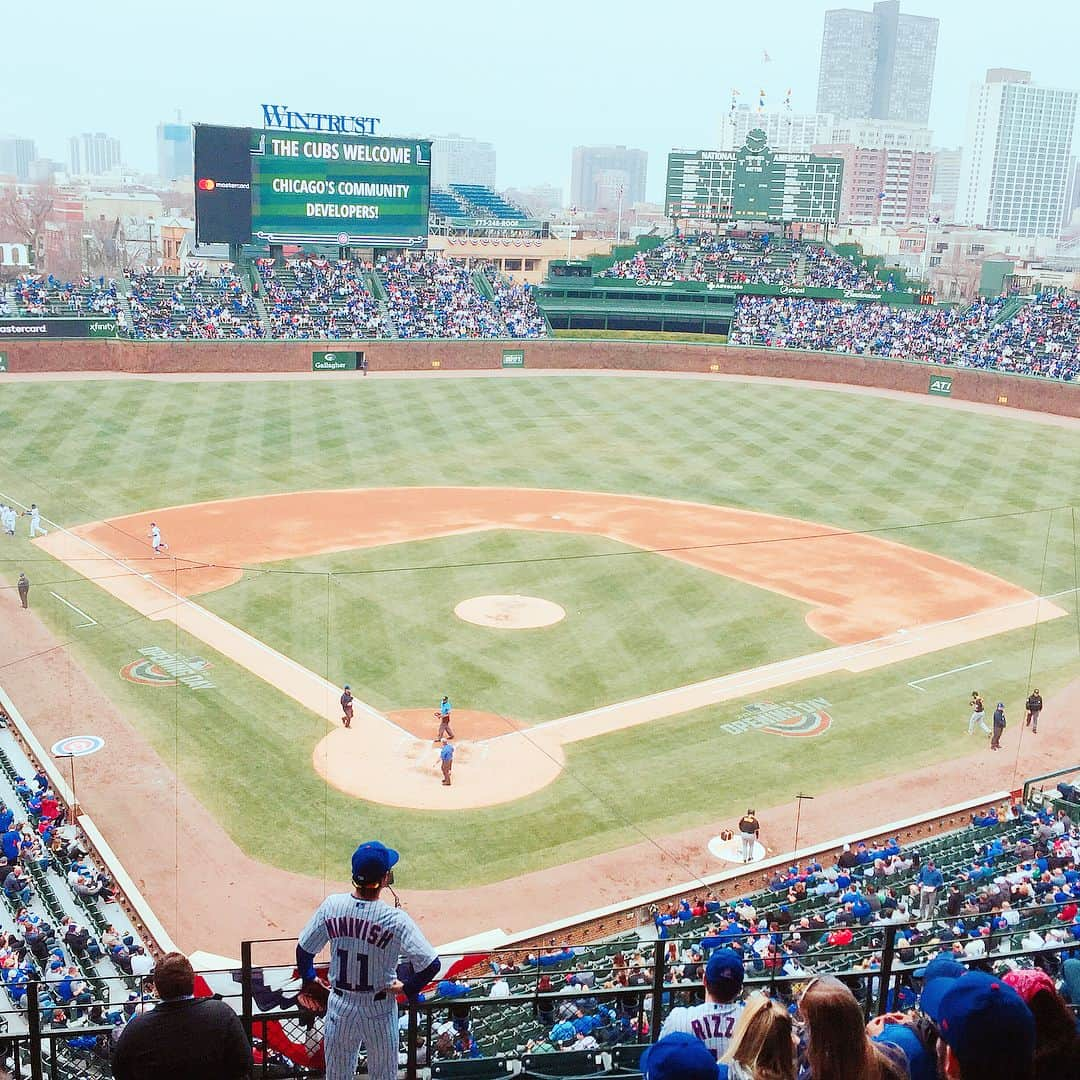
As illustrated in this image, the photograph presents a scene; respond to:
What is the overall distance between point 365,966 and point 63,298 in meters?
60.3

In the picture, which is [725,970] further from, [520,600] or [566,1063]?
[520,600]

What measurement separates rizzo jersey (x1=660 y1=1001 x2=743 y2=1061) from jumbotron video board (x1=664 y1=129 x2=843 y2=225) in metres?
79.2

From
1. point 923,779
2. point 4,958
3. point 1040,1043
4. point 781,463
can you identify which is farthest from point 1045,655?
point 1040,1043

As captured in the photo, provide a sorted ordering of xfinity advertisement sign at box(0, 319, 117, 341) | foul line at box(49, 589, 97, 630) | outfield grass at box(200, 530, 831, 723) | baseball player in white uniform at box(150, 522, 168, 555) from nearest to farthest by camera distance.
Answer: outfield grass at box(200, 530, 831, 723) < foul line at box(49, 589, 97, 630) < baseball player in white uniform at box(150, 522, 168, 555) < xfinity advertisement sign at box(0, 319, 117, 341)

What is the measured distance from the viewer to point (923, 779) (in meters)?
23.5

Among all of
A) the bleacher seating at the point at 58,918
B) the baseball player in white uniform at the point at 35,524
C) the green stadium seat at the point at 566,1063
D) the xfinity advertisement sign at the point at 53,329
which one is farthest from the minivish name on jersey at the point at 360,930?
the xfinity advertisement sign at the point at 53,329

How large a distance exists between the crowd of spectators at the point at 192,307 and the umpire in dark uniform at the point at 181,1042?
58.8 metres

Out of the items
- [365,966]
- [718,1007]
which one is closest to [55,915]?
[365,966]

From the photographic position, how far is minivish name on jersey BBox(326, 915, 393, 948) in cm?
627

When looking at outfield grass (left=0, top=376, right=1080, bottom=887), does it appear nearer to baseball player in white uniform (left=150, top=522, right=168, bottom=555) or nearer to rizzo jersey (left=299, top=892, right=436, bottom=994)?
baseball player in white uniform (left=150, top=522, right=168, bottom=555)

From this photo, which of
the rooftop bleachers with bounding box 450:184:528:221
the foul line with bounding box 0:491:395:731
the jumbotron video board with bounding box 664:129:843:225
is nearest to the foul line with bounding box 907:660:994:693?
the foul line with bounding box 0:491:395:731

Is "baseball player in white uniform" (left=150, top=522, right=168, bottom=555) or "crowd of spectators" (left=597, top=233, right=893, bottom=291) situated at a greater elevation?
"crowd of spectators" (left=597, top=233, right=893, bottom=291)

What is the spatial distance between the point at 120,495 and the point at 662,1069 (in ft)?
137

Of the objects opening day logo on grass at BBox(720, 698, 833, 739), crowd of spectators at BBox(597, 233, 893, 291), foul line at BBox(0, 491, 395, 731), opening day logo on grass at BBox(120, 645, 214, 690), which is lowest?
opening day logo on grass at BBox(120, 645, 214, 690)
